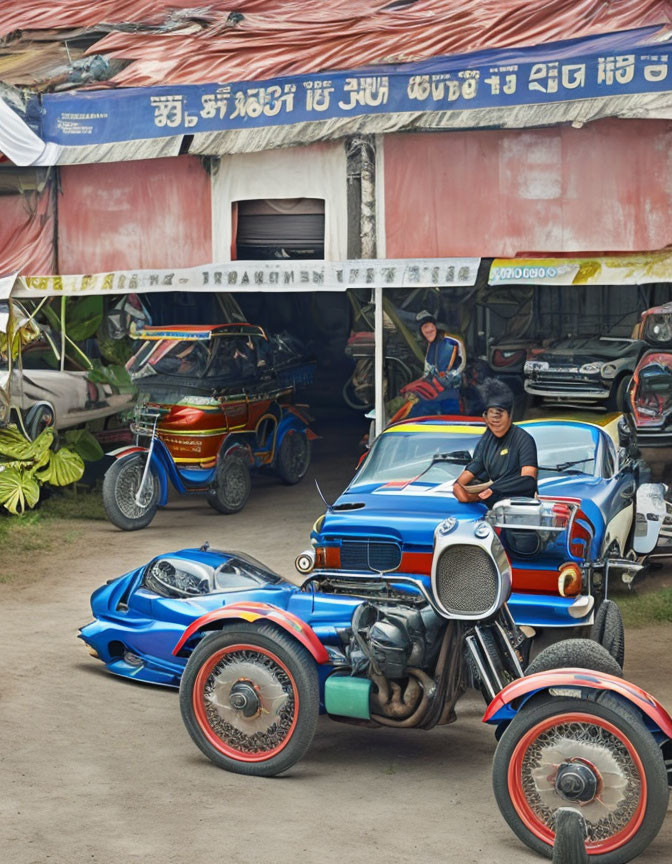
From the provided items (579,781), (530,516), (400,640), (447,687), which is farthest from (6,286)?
(579,781)

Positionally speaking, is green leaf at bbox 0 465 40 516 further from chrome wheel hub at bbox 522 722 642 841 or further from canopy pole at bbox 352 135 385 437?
chrome wheel hub at bbox 522 722 642 841

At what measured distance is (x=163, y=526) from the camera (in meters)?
16.5

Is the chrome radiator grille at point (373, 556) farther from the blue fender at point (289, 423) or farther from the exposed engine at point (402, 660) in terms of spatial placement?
the blue fender at point (289, 423)

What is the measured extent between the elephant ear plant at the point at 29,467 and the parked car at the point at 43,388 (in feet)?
0.74

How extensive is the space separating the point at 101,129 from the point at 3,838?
456 inches

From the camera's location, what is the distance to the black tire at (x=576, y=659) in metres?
7.35

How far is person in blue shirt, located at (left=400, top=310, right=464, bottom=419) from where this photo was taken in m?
16.4

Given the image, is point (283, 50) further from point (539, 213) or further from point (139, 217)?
point (539, 213)

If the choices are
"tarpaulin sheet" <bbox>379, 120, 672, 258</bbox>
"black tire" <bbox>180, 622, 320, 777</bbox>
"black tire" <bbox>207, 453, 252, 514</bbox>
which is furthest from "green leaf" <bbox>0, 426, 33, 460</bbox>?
"black tire" <bbox>180, 622, 320, 777</bbox>

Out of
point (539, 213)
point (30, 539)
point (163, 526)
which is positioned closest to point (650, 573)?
point (539, 213)

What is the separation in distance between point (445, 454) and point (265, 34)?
8.57 m

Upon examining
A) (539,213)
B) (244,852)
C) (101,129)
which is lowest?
(244,852)

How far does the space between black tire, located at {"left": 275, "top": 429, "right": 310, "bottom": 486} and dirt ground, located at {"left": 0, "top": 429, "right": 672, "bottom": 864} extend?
23.4ft

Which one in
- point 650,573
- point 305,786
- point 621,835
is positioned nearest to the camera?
point 621,835
